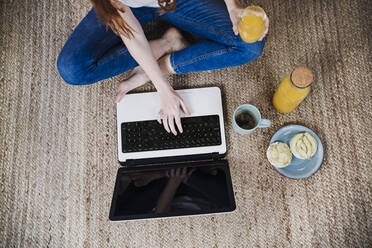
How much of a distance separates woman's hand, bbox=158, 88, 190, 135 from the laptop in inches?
1.2

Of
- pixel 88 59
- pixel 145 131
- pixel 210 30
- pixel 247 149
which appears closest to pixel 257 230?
pixel 247 149

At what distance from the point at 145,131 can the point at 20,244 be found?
1.77 ft

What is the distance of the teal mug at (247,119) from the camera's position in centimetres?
80

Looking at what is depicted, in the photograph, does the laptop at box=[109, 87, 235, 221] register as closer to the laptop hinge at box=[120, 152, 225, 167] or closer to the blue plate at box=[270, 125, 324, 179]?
the laptop hinge at box=[120, 152, 225, 167]

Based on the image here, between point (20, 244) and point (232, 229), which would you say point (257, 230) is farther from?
point (20, 244)

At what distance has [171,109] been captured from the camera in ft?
2.59

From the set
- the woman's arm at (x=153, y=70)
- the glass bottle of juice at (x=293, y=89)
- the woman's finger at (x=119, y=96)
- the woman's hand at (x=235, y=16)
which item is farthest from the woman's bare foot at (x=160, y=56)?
the glass bottle of juice at (x=293, y=89)

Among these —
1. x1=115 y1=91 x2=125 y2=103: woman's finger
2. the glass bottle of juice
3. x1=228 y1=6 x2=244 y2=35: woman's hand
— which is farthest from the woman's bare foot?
the glass bottle of juice

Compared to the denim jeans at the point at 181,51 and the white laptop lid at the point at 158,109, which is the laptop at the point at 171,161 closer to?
the white laptop lid at the point at 158,109

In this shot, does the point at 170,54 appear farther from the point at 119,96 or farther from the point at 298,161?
the point at 298,161

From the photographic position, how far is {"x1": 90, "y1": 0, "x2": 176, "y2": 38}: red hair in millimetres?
607

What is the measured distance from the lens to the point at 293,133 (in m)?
0.86

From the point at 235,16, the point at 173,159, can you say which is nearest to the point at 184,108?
the point at 173,159

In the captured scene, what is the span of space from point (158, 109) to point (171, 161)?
165 mm
